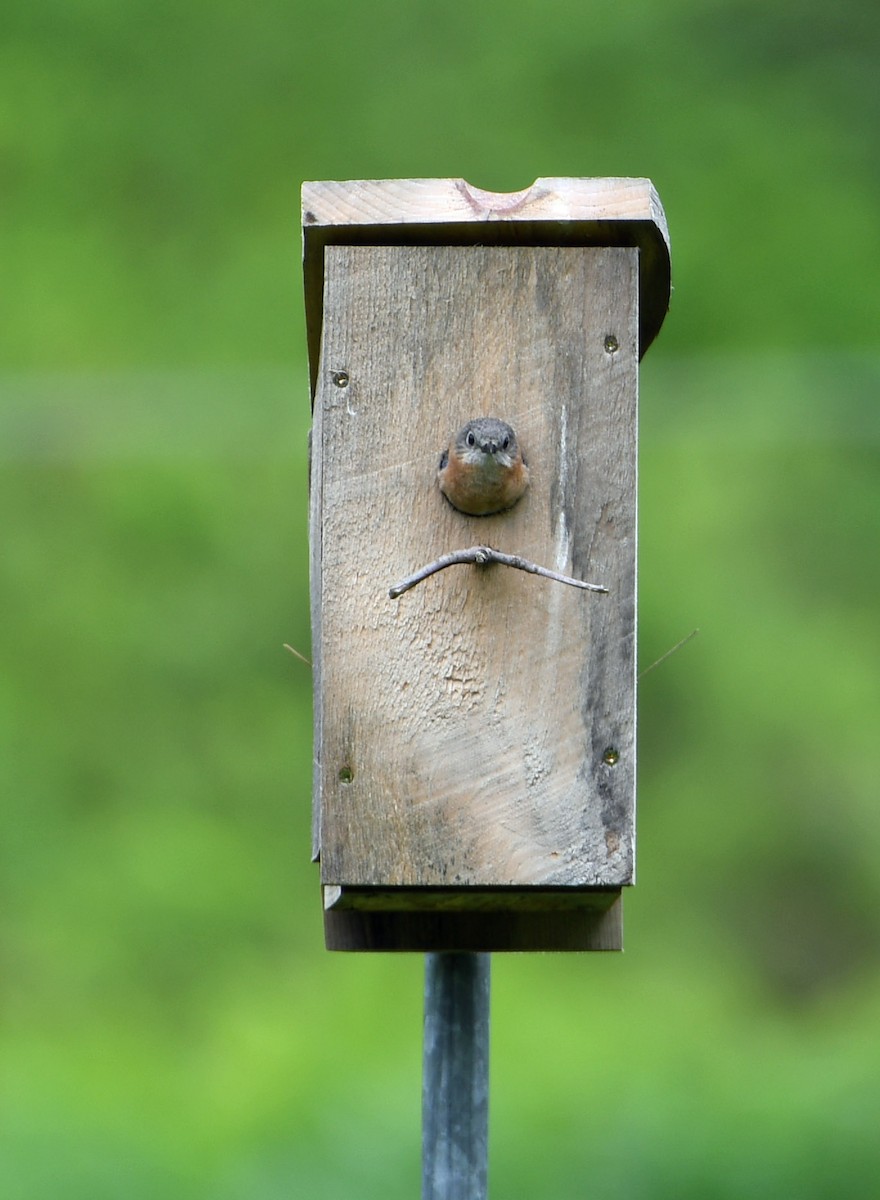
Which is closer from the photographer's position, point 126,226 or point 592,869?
point 592,869

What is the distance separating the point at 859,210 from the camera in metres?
8.20

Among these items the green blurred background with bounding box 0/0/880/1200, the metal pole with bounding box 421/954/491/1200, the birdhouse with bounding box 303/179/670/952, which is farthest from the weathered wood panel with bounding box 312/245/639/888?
the green blurred background with bounding box 0/0/880/1200

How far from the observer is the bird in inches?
80.7

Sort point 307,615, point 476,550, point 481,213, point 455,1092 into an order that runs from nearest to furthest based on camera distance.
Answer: point 455,1092, point 476,550, point 481,213, point 307,615

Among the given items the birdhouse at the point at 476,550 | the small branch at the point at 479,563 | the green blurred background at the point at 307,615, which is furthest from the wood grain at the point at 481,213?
the green blurred background at the point at 307,615

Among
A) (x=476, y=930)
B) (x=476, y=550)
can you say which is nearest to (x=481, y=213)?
(x=476, y=550)

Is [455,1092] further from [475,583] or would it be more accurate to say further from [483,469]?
[483,469]

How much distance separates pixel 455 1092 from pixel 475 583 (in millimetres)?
565

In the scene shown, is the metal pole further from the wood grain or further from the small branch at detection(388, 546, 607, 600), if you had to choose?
the wood grain

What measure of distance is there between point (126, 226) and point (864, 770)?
408cm

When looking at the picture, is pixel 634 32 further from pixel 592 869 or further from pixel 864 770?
pixel 592 869

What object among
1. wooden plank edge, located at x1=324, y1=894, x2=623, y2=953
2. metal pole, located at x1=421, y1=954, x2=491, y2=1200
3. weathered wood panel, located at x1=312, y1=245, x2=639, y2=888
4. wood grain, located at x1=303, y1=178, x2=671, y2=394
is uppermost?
wood grain, located at x1=303, y1=178, x2=671, y2=394

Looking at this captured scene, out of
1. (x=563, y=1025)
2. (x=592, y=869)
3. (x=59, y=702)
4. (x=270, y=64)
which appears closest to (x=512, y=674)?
(x=592, y=869)

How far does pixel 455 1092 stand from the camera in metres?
1.87
